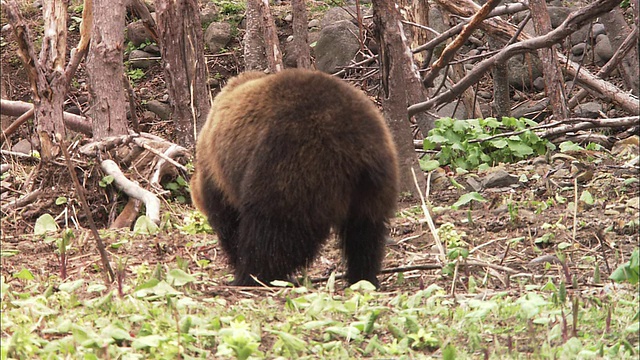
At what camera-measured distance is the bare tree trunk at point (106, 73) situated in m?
9.86

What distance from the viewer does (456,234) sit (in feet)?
20.6

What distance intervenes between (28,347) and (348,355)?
4.55ft

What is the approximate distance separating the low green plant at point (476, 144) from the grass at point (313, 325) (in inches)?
142

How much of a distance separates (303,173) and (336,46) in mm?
12301

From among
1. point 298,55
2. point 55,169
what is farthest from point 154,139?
point 298,55

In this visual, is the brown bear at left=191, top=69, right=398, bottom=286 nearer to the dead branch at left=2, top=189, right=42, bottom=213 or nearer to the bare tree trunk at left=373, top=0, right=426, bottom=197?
the bare tree trunk at left=373, top=0, right=426, bottom=197

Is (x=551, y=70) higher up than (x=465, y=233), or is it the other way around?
(x=551, y=70)

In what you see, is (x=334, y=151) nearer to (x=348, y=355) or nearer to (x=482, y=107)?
(x=348, y=355)

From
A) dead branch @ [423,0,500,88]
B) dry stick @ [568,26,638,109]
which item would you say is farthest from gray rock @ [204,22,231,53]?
dead branch @ [423,0,500,88]

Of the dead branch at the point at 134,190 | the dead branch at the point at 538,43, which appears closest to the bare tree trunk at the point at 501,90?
the dead branch at the point at 538,43

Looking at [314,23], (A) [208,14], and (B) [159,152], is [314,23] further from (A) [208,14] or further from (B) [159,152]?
(B) [159,152]

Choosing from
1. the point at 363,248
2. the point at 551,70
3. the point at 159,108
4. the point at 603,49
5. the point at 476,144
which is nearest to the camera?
the point at 363,248

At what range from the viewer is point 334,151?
15.8ft

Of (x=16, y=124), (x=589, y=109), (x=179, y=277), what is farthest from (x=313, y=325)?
(x=589, y=109)
